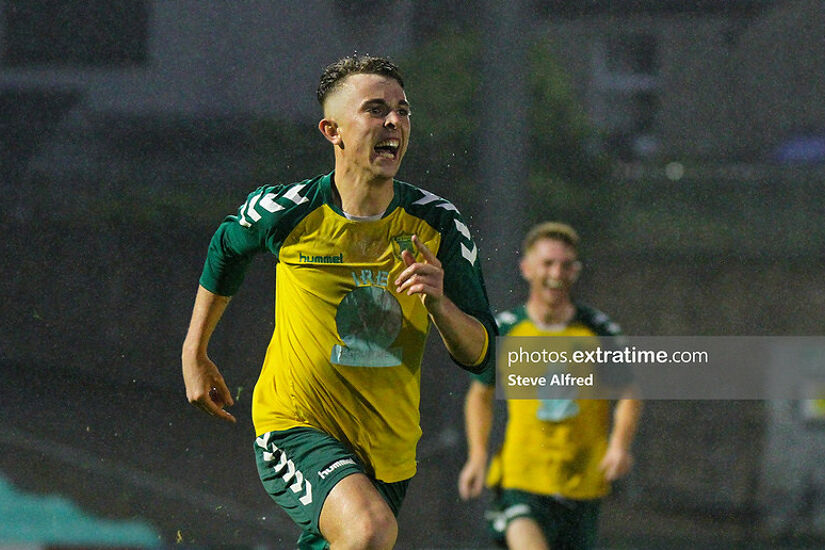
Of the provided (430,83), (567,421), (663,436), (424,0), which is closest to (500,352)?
(567,421)

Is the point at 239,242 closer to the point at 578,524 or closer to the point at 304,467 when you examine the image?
the point at 304,467

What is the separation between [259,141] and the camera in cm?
422

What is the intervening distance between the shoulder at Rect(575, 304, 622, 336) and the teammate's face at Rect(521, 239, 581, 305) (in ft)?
0.24

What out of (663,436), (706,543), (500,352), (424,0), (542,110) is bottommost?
(706,543)

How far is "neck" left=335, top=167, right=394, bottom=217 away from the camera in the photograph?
362 cm

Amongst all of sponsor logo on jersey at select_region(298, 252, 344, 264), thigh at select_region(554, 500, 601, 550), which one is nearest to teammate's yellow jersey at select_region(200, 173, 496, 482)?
sponsor logo on jersey at select_region(298, 252, 344, 264)

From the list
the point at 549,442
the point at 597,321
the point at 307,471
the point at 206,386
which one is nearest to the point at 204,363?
the point at 206,386

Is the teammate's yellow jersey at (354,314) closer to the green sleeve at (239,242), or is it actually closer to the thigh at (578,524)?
the green sleeve at (239,242)

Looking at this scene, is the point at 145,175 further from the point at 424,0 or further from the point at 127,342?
the point at 424,0

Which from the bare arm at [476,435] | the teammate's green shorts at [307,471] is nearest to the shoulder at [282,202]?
the teammate's green shorts at [307,471]

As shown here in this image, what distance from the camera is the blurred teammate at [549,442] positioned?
4.18 meters

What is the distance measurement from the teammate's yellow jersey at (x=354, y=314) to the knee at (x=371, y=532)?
0.37 meters

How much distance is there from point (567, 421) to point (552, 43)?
129cm

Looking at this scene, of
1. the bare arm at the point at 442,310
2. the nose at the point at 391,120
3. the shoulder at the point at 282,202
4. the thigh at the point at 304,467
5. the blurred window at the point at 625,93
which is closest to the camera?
the bare arm at the point at 442,310
